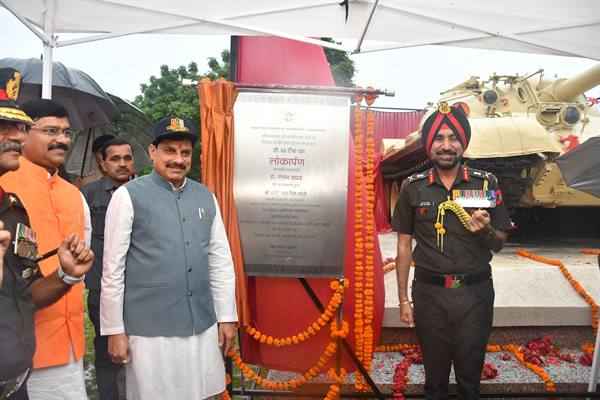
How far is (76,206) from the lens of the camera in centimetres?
211

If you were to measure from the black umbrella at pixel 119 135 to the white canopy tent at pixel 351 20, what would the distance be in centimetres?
362

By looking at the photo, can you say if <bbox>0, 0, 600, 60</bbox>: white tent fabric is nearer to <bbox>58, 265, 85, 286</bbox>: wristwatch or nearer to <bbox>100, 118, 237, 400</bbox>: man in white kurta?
<bbox>100, 118, 237, 400</bbox>: man in white kurta

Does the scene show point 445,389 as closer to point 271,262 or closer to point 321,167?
point 271,262

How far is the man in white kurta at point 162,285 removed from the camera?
2049mm

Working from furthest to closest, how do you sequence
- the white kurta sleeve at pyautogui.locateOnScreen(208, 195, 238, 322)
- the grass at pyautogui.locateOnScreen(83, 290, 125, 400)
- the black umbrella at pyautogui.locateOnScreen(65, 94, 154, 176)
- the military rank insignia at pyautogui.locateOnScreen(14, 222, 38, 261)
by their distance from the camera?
the black umbrella at pyautogui.locateOnScreen(65, 94, 154, 176) → the grass at pyautogui.locateOnScreen(83, 290, 125, 400) → the white kurta sleeve at pyautogui.locateOnScreen(208, 195, 238, 322) → the military rank insignia at pyautogui.locateOnScreen(14, 222, 38, 261)

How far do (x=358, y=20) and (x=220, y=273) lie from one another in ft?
7.42

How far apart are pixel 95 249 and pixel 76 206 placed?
119 centimetres

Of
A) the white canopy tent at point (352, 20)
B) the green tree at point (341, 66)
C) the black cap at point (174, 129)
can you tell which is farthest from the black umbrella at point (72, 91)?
the green tree at point (341, 66)

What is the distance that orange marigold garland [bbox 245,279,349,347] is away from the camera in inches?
110

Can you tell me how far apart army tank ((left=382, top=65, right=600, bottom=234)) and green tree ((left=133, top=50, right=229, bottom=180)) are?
11514 millimetres

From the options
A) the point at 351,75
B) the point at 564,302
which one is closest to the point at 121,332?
the point at 564,302

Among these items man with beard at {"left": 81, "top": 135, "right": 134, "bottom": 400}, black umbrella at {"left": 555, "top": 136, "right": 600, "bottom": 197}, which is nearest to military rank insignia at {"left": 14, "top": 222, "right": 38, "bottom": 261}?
man with beard at {"left": 81, "top": 135, "right": 134, "bottom": 400}

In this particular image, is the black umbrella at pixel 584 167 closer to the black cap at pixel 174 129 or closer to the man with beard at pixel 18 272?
the black cap at pixel 174 129

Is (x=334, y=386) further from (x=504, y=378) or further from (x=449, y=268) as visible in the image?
(x=504, y=378)
